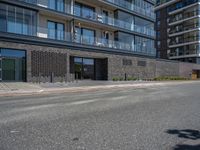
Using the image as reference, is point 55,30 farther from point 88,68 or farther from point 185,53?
→ point 185,53

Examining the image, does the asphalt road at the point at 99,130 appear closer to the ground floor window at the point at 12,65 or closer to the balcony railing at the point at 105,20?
the ground floor window at the point at 12,65

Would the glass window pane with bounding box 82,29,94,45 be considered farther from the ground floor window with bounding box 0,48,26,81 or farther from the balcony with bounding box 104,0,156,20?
the ground floor window with bounding box 0,48,26,81

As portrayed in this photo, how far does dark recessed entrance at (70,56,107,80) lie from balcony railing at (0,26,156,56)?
8.46 feet

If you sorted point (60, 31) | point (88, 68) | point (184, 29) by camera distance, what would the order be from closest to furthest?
point (60, 31)
point (88, 68)
point (184, 29)

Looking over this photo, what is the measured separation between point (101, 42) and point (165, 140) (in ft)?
91.5

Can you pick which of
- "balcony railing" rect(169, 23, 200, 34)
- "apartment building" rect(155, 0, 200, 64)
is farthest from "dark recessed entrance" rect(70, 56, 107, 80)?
"balcony railing" rect(169, 23, 200, 34)

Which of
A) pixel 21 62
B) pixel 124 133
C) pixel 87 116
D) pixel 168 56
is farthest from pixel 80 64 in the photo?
pixel 168 56

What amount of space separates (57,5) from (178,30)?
42.0 meters

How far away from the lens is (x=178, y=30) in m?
59.0

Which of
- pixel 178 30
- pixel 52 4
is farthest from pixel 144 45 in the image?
pixel 178 30

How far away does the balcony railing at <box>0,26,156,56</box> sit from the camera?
25.4 metres

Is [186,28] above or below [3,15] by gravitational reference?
above

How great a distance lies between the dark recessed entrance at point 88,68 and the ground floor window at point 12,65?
7392mm

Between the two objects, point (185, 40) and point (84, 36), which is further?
point (185, 40)
